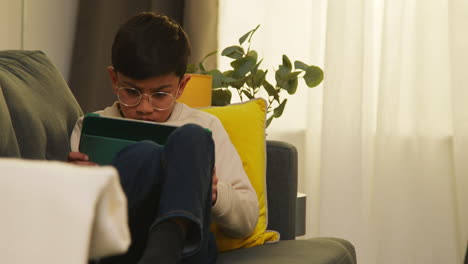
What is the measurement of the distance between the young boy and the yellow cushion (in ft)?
0.33

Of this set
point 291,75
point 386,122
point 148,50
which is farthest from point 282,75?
point 148,50

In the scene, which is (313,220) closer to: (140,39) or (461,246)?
(461,246)

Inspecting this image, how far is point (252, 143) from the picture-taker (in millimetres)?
1670

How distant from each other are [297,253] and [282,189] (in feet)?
0.83

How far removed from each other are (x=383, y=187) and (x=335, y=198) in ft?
0.64

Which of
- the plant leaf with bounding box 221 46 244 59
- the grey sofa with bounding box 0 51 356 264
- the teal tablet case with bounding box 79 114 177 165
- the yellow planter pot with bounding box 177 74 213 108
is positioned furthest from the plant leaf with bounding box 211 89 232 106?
the teal tablet case with bounding box 79 114 177 165

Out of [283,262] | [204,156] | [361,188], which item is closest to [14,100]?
[204,156]

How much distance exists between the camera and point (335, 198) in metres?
2.82

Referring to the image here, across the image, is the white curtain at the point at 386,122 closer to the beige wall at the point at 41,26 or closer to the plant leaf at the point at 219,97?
the plant leaf at the point at 219,97

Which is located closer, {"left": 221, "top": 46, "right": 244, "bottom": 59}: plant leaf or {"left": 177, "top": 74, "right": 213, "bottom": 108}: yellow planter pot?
{"left": 177, "top": 74, "right": 213, "bottom": 108}: yellow planter pot

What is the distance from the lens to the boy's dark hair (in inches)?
59.5

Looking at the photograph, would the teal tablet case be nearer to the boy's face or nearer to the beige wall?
the boy's face

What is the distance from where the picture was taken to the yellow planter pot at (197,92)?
195 centimetres

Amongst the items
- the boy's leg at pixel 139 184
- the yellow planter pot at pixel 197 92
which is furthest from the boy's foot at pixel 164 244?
the yellow planter pot at pixel 197 92
